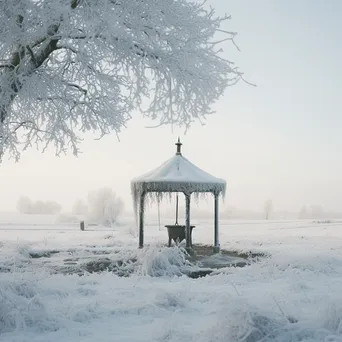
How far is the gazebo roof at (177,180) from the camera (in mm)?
14688

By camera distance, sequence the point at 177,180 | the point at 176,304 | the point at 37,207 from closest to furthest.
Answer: the point at 176,304, the point at 177,180, the point at 37,207

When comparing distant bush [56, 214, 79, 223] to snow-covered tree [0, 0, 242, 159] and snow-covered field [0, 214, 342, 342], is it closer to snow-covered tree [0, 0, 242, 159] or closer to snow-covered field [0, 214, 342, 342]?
snow-covered field [0, 214, 342, 342]

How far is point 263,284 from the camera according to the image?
870 centimetres

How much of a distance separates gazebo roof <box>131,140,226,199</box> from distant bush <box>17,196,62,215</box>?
79642 mm

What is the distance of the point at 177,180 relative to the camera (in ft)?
47.9

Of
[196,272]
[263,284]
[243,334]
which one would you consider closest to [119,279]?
[196,272]

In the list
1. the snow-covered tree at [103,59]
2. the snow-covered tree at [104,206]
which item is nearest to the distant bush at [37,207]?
the snow-covered tree at [104,206]

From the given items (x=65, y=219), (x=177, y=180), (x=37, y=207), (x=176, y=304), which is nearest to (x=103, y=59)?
(x=176, y=304)

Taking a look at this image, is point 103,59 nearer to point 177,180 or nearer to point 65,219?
point 177,180

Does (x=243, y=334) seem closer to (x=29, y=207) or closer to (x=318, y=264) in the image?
(x=318, y=264)

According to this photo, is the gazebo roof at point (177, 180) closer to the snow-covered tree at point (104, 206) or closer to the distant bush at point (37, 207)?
the snow-covered tree at point (104, 206)

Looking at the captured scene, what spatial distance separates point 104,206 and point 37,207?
147 ft

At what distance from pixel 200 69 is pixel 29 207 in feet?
299

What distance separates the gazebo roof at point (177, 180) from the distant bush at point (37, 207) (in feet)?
261
